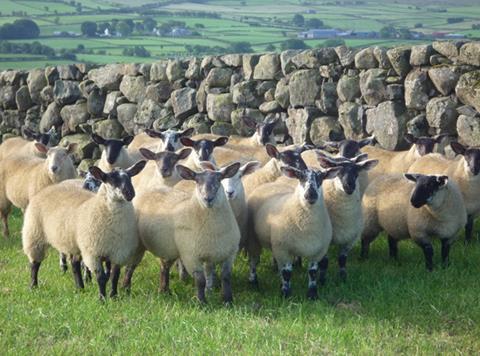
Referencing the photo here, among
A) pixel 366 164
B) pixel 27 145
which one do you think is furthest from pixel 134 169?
pixel 27 145

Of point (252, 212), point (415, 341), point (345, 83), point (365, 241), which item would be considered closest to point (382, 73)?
point (345, 83)

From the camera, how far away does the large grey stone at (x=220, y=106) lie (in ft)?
48.1

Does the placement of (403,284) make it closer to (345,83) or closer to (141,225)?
(141,225)

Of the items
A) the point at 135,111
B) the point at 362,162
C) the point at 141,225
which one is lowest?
the point at 135,111

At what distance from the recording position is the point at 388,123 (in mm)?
12461

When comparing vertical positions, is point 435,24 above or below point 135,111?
above

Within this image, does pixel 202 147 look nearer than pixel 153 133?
Yes

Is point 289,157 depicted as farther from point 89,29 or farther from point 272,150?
point 89,29

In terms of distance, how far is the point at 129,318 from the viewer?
741 cm

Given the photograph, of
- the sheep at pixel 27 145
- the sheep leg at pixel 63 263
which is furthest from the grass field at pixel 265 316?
the sheep at pixel 27 145

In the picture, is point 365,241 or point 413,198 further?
point 365,241

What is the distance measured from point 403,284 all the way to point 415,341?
179 cm

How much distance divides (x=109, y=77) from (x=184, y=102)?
2292 mm

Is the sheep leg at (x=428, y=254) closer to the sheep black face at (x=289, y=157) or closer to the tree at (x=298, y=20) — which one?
the sheep black face at (x=289, y=157)
